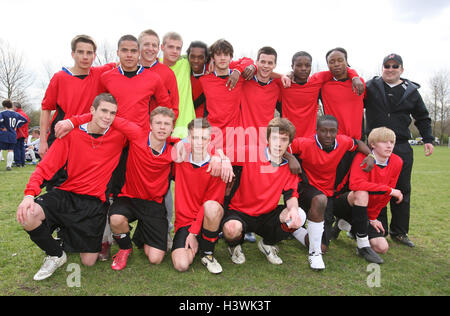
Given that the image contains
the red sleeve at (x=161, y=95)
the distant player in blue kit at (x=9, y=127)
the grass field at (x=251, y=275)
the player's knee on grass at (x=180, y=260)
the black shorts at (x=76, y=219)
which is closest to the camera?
the grass field at (x=251, y=275)

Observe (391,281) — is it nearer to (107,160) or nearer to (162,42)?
(107,160)

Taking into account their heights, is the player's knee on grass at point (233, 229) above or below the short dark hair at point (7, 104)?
below

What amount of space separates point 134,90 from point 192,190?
137 cm

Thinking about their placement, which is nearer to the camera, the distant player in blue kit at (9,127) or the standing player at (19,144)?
the distant player in blue kit at (9,127)

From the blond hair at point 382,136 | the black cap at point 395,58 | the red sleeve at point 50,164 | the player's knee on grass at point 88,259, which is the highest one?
the black cap at point 395,58

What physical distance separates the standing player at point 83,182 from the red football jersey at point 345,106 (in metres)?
2.82

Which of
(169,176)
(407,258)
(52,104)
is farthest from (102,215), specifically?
(407,258)

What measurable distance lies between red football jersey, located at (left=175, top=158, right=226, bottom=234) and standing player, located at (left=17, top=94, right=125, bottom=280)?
835 mm

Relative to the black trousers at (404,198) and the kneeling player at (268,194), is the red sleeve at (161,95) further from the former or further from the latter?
the black trousers at (404,198)

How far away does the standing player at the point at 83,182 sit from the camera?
10.8 ft

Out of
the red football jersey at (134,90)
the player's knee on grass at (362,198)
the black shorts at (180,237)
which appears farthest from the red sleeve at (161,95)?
the player's knee on grass at (362,198)

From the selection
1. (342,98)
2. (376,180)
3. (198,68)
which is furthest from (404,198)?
(198,68)

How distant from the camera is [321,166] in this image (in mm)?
3912

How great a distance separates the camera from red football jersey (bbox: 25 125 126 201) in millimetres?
3418
